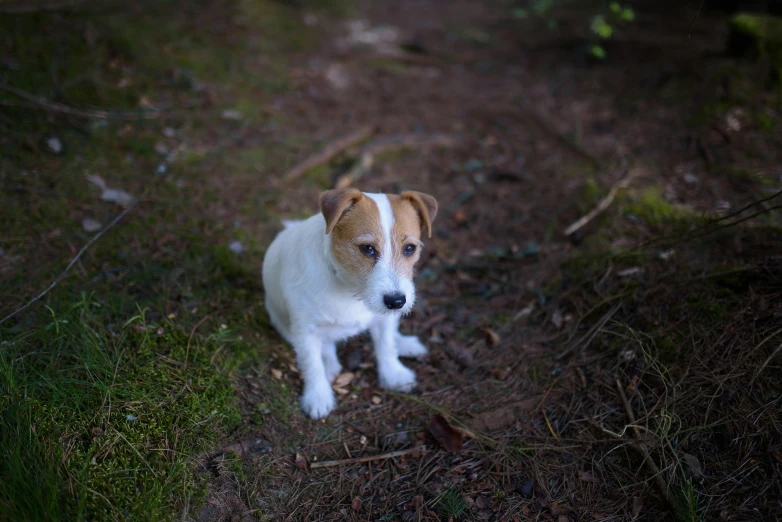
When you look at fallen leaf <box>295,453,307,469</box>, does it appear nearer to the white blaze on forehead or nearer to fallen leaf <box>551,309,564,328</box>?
the white blaze on forehead

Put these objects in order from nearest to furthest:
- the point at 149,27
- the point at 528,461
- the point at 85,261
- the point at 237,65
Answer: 1. the point at 528,461
2. the point at 85,261
3. the point at 149,27
4. the point at 237,65

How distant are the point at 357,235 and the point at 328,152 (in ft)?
13.0

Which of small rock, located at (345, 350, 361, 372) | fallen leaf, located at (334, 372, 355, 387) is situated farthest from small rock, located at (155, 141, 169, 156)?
fallen leaf, located at (334, 372, 355, 387)

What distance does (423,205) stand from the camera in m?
4.04

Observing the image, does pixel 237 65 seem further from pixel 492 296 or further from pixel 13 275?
pixel 492 296

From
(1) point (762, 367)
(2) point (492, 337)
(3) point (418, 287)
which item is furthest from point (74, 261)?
(1) point (762, 367)

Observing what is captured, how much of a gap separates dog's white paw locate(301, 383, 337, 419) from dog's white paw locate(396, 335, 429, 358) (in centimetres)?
89

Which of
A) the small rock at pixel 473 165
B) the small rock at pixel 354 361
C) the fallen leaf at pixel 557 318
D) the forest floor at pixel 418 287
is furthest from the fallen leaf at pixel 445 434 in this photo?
the small rock at pixel 473 165

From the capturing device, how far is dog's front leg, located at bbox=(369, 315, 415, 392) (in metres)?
4.55

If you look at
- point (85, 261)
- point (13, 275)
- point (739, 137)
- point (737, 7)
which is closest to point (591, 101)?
point (739, 137)

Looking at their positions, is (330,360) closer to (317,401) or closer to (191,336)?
(317,401)

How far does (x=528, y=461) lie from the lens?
375 cm

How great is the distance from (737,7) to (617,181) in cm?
695

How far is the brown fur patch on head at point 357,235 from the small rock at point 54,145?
404 cm
